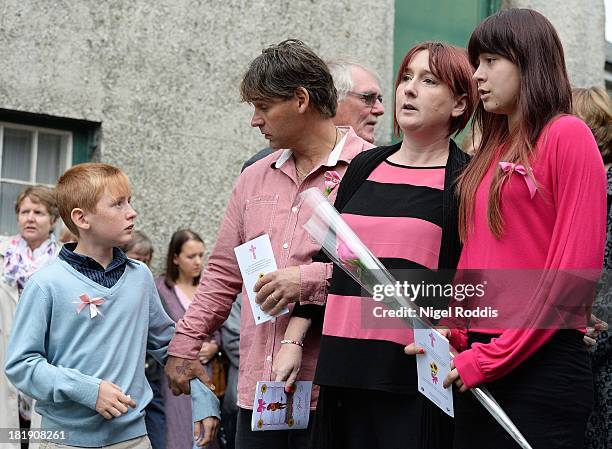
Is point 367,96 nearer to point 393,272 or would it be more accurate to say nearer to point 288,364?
point 288,364

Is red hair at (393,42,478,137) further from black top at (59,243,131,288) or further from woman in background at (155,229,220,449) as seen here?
woman in background at (155,229,220,449)

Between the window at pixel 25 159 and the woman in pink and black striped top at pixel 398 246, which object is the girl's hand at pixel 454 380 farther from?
the window at pixel 25 159

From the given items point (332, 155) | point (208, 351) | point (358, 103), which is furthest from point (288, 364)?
point (208, 351)

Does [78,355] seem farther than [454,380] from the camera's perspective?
Yes

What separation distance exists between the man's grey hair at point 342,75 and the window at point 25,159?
284 centimetres

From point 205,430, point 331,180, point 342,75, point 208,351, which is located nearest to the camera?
point 331,180

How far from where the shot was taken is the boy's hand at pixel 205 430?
430 cm

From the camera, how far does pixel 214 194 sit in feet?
26.0

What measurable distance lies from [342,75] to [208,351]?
2.44 meters

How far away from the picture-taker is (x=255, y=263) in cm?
402

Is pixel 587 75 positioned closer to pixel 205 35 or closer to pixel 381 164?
pixel 205 35

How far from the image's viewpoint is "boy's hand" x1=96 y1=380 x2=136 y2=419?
405 cm

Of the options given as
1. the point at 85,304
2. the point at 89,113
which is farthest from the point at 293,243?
the point at 89,113

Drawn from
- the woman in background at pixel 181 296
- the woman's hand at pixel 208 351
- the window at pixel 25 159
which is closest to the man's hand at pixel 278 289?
the woman in background at pixel 181 296
